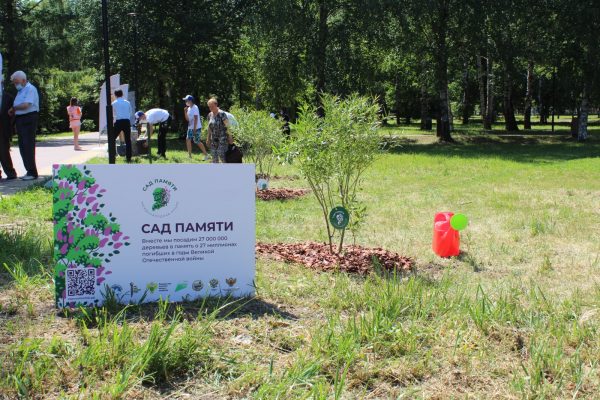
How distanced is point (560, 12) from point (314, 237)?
22.2m

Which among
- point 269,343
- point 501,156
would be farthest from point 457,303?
point 501,156

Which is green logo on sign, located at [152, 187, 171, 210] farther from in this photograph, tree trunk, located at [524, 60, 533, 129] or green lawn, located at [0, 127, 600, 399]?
tree trunk, located at [524, 60, 533, 129]

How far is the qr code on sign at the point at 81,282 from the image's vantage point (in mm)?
4113

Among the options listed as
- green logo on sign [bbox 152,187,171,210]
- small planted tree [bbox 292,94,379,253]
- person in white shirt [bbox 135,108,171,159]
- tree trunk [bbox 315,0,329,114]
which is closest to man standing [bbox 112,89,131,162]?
person in white shirt [bbox 135,108,171,159]

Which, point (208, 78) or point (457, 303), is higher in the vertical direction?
point (208, 78)

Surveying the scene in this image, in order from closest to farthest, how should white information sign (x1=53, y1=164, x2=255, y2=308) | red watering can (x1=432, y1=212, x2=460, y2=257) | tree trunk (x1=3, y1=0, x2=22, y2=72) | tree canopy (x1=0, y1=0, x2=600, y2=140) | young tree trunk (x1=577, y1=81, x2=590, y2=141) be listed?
white information sign (x1=53, y1=164, x2=255, y2=308) → red watering can (x1=432, y1=212, x2=460, y2=257) → tree canopy (x1=0, y1=0, x2=600, y2=140) → young tree trunk (x1=577, y1=81, x2=590, y2=141) → tree trunk (x1=3, y1=0, x2=22, y2=72)

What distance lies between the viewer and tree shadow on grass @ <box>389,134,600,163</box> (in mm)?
21078

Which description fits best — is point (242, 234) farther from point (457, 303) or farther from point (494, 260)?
point (494, 260)

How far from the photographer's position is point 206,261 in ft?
14.4

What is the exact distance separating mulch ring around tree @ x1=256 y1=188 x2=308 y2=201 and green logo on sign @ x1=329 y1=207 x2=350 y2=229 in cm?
510

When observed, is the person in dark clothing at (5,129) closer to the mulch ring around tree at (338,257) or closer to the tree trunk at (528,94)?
the mulch ring around tree at (338,257)

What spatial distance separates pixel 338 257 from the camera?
5973 millimetres

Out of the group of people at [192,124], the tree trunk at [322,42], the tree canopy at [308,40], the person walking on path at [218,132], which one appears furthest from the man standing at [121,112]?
the tree trunk at [322,42]

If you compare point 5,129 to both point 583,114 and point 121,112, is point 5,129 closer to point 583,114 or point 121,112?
point 121,112
